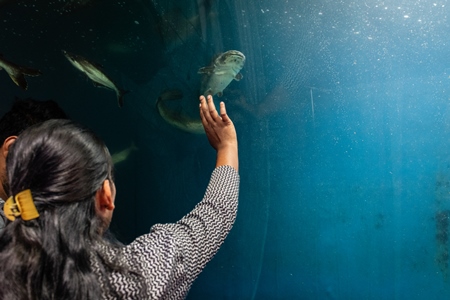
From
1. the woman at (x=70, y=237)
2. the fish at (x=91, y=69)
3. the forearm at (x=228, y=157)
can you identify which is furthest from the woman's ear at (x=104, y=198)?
the fish at (x=91, y=69)

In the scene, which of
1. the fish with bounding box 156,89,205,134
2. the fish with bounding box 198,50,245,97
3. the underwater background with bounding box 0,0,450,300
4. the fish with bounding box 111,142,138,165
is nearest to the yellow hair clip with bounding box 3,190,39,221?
the fish with bounding box 198,50,245,97

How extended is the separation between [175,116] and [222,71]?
964 millimetres

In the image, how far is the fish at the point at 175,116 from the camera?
4.01 m

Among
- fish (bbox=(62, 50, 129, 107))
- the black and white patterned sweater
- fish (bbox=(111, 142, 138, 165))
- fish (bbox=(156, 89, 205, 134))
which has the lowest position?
the black and white patterned sweater

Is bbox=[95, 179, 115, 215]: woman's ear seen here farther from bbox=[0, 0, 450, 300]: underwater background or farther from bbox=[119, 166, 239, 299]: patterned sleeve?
bbox=[0, 0, 450, 300]: underwater background

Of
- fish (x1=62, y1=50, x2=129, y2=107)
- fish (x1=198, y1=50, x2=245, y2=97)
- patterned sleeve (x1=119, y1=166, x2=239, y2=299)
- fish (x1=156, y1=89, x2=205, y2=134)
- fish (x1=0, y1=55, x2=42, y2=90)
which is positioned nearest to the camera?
patterned sleeve (x1=119, y1=166, x2=239, y2=299)

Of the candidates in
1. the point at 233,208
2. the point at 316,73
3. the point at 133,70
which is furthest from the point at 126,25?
the point at 233,208

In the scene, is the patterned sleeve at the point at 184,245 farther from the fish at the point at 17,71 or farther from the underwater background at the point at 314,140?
the fish at the point at 17,71

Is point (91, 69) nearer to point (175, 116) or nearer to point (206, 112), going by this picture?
point (175, 116)

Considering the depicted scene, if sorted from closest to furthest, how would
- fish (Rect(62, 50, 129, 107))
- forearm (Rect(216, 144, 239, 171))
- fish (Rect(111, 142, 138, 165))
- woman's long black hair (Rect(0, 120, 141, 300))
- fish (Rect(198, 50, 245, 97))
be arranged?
1. woman's long black hair (Rect(0, 120, 141, 300))
2. forearm (Rect(216, 144, 239, 171))
3. fish (Rect(198, 50, 245, 97))
4. fish (Rect(62, 50, 129, 107))
5. fish (Rect(111, 142, 138, 165))

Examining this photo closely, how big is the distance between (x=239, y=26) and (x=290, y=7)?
456 millimetres

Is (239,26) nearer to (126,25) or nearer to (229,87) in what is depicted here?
(229,87)

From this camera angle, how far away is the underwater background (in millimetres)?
2943

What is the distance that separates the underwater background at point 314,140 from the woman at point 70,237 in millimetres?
2532
